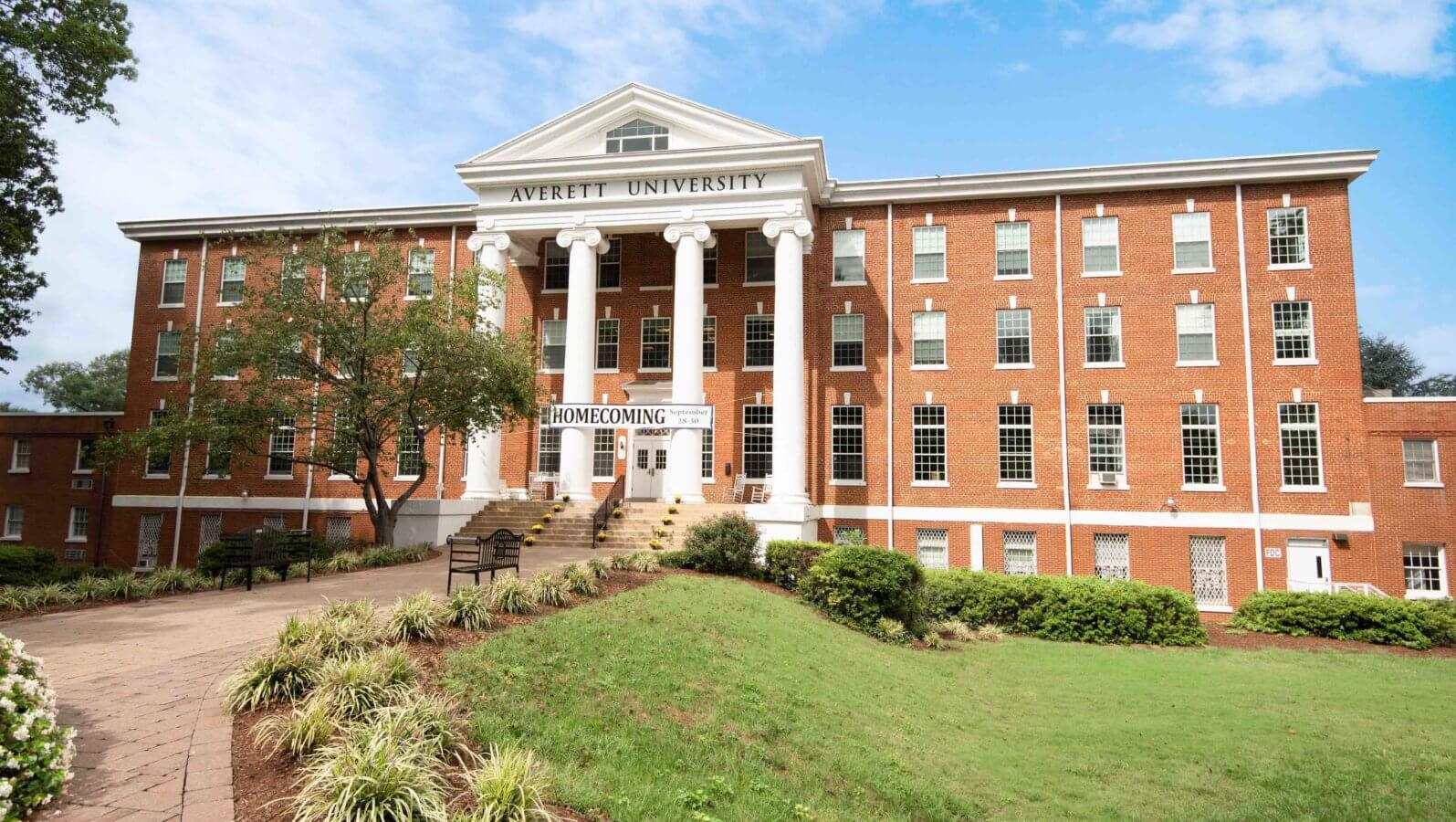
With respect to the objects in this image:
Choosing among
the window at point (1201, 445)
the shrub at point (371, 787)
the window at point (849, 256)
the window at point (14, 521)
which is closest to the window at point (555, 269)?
the window at point (849, 256)

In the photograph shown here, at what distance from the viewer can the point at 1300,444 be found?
968 inches

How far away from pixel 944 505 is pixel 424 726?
21.9m

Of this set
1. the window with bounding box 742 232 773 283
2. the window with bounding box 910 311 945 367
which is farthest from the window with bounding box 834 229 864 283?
the window with bounding box 910 311 945 367

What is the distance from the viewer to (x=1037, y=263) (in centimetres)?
2681

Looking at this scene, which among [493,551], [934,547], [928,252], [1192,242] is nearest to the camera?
[493,551]

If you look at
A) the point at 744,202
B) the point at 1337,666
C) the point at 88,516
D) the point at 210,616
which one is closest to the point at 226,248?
the point at 88,516

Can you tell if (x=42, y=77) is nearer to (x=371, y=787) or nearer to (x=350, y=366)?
(x=350, y=366)

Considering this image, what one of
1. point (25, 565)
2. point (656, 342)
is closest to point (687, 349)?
point (656, 342)

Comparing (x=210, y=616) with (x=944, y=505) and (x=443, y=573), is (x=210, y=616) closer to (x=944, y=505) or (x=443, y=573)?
(x=443, y=573)

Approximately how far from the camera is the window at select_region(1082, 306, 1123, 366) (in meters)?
26.1

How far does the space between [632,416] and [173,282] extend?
2434 cm

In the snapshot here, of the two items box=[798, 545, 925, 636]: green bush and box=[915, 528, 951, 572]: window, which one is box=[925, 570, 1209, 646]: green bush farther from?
box=[915, 528, 951, 572]: window

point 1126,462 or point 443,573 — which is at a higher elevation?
point 1126,462

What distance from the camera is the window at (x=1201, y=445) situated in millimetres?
24891
